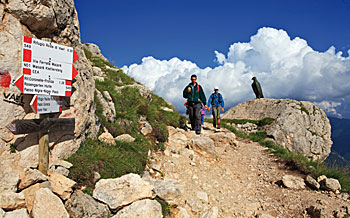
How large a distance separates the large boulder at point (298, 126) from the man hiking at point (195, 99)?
21.0 feet

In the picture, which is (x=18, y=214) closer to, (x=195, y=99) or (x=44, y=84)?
(x=44, y=84)

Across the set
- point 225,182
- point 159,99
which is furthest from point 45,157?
point 159,99

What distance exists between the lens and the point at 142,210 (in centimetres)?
457

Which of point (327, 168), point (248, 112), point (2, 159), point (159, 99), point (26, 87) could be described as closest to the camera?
point (2, 159)

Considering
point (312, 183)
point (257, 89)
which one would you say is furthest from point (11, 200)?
point (257, 89)

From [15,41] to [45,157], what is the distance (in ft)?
8.18

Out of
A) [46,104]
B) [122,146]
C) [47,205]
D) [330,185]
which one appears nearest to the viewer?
[47,205]

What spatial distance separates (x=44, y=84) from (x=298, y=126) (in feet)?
54.8

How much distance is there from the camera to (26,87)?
180 inches

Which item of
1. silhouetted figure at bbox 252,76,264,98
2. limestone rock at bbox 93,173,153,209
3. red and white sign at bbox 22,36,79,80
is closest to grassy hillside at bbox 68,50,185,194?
limestone rock at bbox 93,173,153,209

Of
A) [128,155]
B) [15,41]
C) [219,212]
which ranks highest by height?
[15,41]

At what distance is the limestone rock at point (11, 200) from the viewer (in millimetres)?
3760

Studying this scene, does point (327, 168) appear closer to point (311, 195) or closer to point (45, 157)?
point (311, 195)

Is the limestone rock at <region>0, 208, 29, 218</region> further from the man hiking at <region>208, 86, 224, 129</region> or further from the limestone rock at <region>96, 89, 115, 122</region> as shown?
the man hiking at <region>208, 86, 224, 129</region>
